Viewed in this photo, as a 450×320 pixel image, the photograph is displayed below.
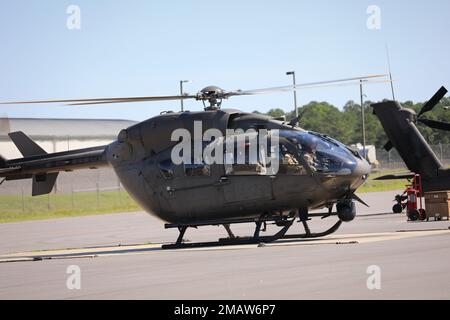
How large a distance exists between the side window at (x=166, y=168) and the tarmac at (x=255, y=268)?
195 cm

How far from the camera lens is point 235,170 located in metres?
19.0

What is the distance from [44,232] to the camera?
3138cm

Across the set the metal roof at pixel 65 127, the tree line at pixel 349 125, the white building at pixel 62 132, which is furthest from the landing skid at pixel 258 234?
the tree line at pixel 349 125

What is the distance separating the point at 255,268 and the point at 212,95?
23.2 ft

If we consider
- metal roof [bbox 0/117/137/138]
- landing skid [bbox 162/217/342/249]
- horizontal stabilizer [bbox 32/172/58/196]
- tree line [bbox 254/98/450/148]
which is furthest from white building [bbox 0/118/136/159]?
landing skid [bbox 162/217/342/249]

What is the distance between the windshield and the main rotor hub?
6.58 feet

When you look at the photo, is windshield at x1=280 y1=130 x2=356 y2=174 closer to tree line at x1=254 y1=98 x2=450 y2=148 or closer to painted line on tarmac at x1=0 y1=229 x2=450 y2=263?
painted line on tarmac at x1=0 y1=229 x2=450 y2=263

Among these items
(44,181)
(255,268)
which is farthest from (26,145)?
(255,268)

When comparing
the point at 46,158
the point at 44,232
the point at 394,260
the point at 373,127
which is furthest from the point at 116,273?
the point at 373,127

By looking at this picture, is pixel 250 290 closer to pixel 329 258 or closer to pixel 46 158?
pixel 329 258

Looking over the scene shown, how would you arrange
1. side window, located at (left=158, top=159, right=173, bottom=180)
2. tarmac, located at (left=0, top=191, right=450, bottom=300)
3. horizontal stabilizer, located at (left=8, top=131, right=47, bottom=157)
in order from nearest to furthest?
1. tarmac, located at (left=0, top=191, right=450, bottom=300)
2. side window, located at (left=158, top=159, right=173, bottom=180)
3. horizontal stabilizer, located at (left=8, top=131, right=47, bottom=157)

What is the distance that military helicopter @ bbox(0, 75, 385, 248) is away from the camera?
1853 cm
